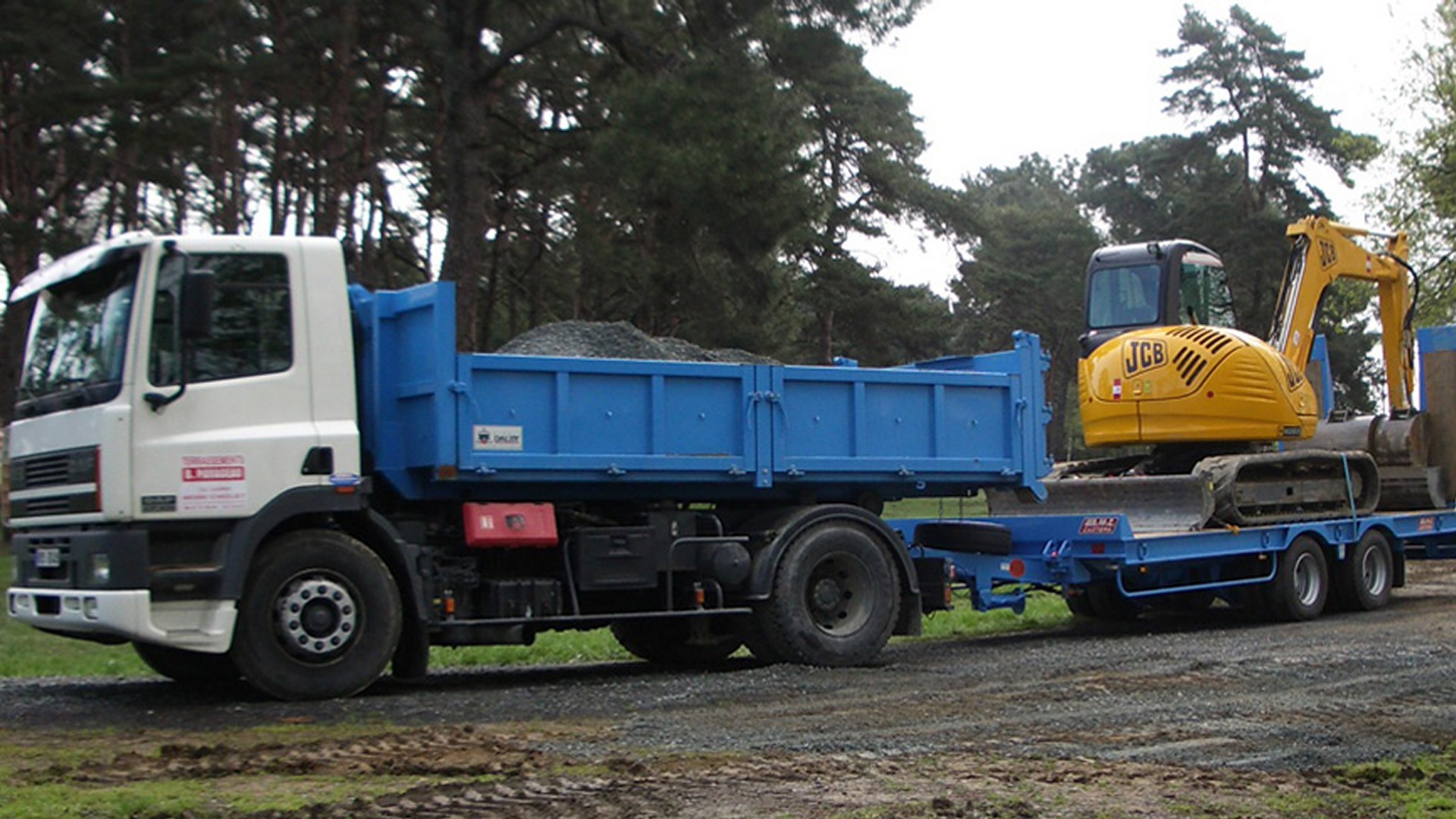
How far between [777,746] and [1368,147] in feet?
122

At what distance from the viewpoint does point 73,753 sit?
Answer: 8352mm

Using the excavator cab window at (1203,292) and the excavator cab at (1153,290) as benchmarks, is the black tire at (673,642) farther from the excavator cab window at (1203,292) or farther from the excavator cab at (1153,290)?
the excavator cab window at (1203,292)

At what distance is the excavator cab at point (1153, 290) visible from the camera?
1683 centimetres

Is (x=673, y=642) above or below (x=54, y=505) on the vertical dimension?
A: below

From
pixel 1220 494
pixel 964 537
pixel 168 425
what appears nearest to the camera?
pixel 168 425

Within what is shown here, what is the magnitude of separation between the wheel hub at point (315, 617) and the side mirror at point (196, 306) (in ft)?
5.52

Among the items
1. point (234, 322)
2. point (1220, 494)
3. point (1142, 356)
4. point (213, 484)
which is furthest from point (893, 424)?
point (213, 484)

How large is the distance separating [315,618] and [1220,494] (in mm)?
8658

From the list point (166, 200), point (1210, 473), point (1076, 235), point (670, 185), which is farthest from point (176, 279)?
point (1076, 235)

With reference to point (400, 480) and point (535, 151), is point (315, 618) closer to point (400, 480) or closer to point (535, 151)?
point (400, 480)

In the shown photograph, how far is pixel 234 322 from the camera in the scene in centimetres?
1034

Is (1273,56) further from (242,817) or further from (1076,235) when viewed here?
(242,817)

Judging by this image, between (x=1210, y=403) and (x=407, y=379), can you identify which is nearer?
(x=407, y=379)

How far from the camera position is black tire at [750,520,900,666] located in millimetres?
12148
